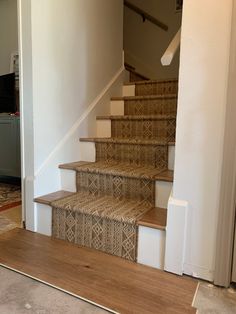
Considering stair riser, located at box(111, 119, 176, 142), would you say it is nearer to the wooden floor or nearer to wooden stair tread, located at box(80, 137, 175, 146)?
wooden stair tread, located at box(80, 137, 175, 146)

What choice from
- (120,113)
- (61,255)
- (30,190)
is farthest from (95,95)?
(61,255)

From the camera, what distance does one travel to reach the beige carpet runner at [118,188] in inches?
54.6

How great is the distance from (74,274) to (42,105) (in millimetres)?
1039

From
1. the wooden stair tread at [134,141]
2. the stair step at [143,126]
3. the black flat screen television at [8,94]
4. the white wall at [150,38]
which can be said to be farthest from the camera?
the white wall at [150,38]

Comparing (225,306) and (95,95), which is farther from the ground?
(95,95)

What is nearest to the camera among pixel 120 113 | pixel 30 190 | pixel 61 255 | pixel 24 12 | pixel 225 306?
pixel 225 306

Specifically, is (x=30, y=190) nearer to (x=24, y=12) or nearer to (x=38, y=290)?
(x=38, y=290)

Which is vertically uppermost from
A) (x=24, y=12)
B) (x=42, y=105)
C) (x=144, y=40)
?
(x=144, y=40)

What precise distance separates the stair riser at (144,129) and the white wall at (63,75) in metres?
0.22

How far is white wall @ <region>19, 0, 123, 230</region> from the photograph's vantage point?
5.38 ft

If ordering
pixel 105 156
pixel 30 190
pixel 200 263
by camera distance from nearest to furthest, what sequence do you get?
pixel 200 263, pixel 30 190, pixel 105 156

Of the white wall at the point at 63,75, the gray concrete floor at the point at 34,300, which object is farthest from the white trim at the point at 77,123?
the gray concrete floor at the point at 34,300

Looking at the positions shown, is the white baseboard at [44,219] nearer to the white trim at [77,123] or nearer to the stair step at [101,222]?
the stair step at [101,222]

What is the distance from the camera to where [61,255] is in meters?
1.39
